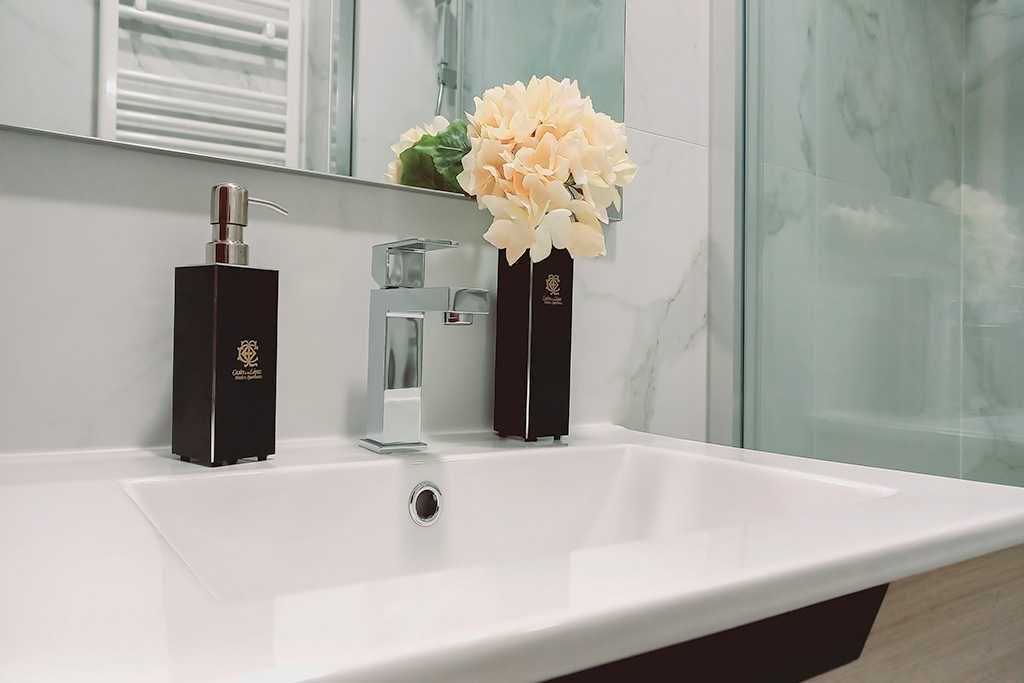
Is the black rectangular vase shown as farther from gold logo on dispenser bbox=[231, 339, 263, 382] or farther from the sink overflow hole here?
gold logo on dispenser bbox=[231, 339, 263, 382]

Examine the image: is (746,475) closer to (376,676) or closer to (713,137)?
(376,676)

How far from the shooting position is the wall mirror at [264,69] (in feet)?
2.32

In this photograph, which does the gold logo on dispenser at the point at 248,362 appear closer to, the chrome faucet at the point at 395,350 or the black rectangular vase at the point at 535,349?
the chrome faucet at the point at 395,350

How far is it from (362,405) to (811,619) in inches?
21.4

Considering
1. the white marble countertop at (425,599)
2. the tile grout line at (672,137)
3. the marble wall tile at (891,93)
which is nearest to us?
the white marble countertop at (425,599)

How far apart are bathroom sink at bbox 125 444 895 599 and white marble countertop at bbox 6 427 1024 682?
77 mm

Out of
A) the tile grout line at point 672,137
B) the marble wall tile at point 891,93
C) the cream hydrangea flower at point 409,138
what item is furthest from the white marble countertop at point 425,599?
the tile grout line at point 672,137

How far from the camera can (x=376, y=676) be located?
26 centimetres

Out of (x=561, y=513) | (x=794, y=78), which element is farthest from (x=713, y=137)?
(x=561, y=513)

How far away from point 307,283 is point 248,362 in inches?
6.9

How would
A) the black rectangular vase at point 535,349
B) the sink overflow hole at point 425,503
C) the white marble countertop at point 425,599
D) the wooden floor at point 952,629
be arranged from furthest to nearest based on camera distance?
the black rectangular vase at point 535,349 → the sink overflow hole at point 425,503 → the wooden floor at point 952,629 → the white marble countertop at point 425,599

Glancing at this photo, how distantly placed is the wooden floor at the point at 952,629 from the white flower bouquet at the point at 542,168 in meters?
0.44

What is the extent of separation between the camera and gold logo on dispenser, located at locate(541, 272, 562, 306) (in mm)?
890

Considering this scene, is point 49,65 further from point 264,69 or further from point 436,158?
point 436,158
